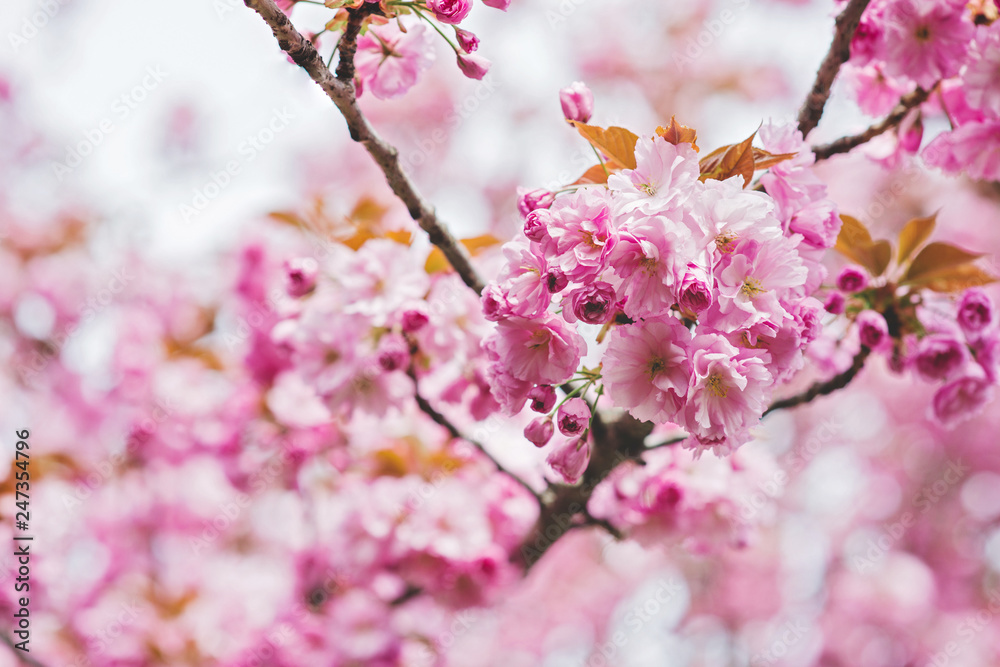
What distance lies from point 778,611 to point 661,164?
5.64 m

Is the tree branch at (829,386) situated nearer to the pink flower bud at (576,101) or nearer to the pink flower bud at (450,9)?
the pink flower bud at (576,101)

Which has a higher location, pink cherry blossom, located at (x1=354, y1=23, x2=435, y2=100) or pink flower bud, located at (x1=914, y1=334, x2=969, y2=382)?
pink cherry blossom, located at (x1=354, y1=23, x2=435, y2=100)

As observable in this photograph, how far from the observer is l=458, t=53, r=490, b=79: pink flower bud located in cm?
124

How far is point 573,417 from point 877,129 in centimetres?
109

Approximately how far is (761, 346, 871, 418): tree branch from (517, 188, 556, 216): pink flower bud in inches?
27.6

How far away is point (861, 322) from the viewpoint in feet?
4.66

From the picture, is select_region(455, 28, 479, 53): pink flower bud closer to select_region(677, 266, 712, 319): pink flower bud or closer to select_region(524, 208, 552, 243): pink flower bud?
select_region(524, 208, 552, 243): pink flower bud

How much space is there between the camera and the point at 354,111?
120cm

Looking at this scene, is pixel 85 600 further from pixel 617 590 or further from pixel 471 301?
pixel 617 590

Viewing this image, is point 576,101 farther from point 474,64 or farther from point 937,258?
point 937,258
